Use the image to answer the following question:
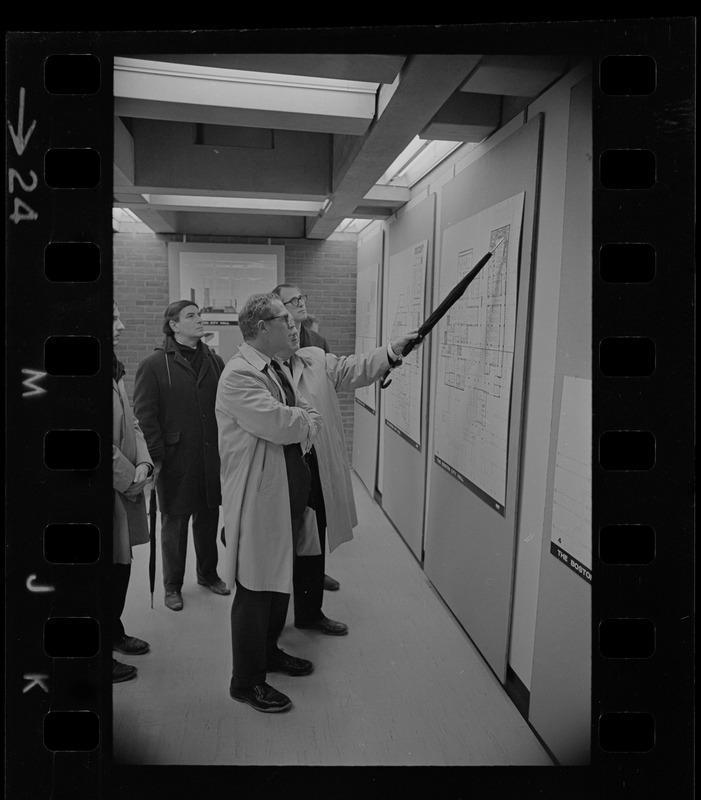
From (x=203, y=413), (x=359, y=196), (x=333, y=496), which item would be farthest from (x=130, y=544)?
(x=359, y=196)

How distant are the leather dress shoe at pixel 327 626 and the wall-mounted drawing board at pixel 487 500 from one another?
0.38 m

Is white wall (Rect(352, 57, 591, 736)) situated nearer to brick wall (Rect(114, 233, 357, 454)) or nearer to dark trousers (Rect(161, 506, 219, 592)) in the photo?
brick wall (Rect(114, 233, 357, 454))

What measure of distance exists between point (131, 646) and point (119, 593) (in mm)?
144

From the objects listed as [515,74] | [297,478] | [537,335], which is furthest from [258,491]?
[515,74]

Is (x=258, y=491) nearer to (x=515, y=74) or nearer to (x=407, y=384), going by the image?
(x=407, y=384)

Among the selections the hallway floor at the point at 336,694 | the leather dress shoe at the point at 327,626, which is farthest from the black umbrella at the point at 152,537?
the leather dress shoe at the point at 327,626

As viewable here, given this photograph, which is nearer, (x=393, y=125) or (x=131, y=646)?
(x=131, y=646)

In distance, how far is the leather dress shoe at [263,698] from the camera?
1494 mm

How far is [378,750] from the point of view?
4.78 ft

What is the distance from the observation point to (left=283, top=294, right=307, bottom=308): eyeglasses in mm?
1676
